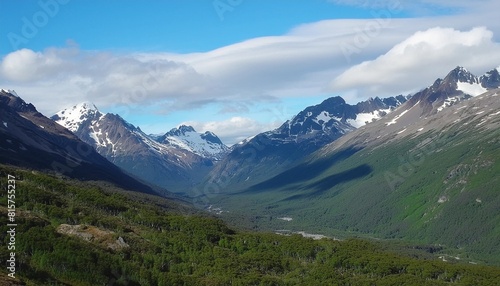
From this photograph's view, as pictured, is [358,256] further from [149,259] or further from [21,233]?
[21,233]

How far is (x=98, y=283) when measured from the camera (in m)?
119

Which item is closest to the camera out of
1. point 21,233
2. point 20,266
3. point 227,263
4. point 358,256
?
point 20,266

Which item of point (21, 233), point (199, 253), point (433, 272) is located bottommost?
point (433, 272)

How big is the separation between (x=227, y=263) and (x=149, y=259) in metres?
23.7

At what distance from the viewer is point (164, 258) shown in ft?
502

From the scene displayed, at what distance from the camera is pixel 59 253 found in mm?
123062

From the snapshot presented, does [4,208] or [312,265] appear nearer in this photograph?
[4,208]

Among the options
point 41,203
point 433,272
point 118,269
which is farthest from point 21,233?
point 433,272

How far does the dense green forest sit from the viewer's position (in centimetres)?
12238

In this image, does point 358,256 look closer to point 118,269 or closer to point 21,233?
point 118,269

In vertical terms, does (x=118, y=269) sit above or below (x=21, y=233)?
below

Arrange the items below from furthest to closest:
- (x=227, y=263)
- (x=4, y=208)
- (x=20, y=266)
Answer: (x=227, y=263) → (x=4, y=208) → (x=20, y=266)

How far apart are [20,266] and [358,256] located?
116 meters

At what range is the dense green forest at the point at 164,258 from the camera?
122375 millimetres
